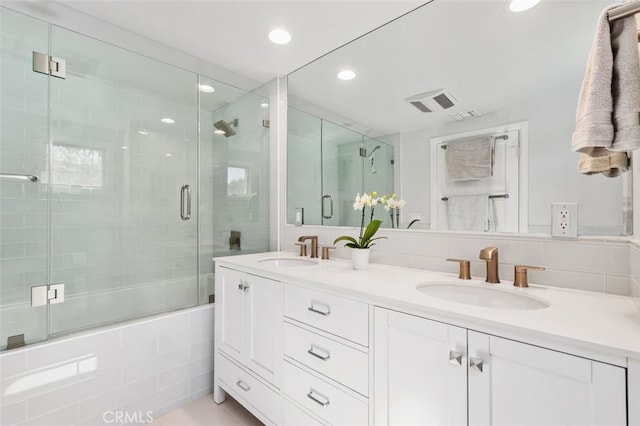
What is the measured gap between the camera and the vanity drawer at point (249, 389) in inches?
56.7

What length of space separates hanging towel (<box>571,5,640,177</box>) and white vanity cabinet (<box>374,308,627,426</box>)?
1.71 ft

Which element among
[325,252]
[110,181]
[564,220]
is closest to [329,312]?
[325,252]

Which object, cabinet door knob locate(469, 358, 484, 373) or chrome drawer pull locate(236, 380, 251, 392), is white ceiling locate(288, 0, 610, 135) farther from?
chrome drawer pull locate(236, 380, 251, 392)

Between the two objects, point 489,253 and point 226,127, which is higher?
point 226,127

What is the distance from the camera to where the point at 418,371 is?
3.10ft

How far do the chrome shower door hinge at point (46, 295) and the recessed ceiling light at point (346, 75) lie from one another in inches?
82.4

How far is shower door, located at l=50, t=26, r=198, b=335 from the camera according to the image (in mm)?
1655

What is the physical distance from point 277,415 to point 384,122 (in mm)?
1650

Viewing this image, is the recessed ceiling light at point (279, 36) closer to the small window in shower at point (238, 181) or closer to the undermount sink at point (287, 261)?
the small window in shower at point (238, 181)

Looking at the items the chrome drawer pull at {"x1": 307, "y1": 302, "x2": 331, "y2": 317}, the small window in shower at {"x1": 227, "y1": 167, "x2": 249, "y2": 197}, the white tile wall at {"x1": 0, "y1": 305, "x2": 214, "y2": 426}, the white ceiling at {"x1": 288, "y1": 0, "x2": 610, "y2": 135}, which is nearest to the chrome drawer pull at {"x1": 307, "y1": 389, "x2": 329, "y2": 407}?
the chrome drawer pull at {"x1": 307, "y1": 302, "x2": 331, "y2": 317}

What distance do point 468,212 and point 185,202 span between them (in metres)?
1.82

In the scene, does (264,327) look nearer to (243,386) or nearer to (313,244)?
(243,386)

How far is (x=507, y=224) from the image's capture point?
1.29 meters

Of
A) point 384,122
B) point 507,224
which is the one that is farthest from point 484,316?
point 384,122
